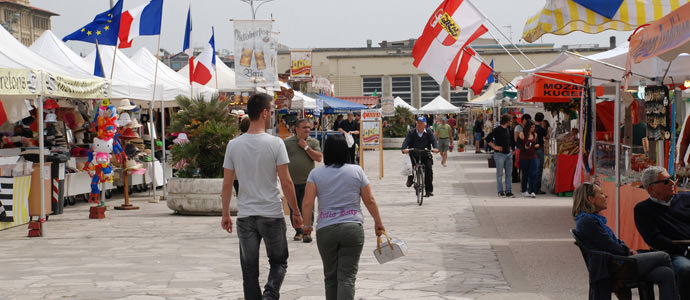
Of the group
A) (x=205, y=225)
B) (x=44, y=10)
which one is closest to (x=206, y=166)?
(x=205, y=225)

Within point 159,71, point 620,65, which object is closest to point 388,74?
point 159,71

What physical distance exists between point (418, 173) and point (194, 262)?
804 cm

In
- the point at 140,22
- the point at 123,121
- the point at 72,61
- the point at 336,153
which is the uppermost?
the point at 140,22

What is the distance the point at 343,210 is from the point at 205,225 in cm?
805

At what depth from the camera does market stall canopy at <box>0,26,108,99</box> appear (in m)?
12.5

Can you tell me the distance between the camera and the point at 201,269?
32.3 ft

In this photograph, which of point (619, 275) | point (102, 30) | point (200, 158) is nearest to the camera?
point (619, 275)

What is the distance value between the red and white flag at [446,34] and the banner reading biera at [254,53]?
5.02 meters

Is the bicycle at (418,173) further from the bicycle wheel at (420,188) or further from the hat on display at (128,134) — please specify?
the hat on display at (128,134)

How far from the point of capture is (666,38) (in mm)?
6895

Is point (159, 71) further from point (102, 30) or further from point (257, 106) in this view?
point (257, 106)

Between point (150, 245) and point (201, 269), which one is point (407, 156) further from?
point (201, 269)

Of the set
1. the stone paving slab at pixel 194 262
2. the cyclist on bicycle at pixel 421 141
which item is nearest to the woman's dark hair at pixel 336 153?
the stone paving slab at pixel 194 262

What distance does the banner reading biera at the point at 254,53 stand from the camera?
1786 centimetres
